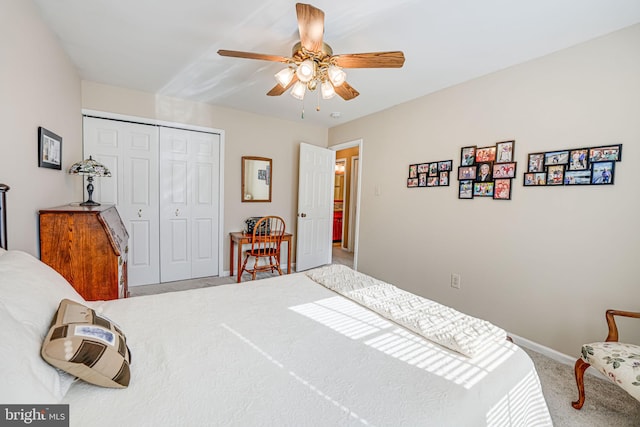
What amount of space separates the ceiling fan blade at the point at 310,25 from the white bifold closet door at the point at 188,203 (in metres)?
2.47

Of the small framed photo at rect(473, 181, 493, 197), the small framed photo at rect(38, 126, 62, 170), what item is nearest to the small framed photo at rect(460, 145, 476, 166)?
the small framed photo at rect(473, 181, 493, 197)

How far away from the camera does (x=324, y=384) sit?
91 centimetres

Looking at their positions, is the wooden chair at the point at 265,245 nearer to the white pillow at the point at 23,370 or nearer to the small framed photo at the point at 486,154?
the small framed photo at the point at 486,154

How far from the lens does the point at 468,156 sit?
8.73ft

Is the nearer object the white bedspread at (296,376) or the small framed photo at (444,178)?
the white bedspread at (296,376)

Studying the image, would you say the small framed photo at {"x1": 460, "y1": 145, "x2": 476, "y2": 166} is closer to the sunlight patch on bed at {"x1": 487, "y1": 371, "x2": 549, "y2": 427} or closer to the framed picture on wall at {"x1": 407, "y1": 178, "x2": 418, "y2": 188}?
the framed picture on wall at {"x1": 407, "y1": 178, "x2": 418, "y2": 188}

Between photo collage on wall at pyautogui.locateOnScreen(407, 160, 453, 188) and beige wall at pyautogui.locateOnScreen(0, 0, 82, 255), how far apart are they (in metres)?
3.28

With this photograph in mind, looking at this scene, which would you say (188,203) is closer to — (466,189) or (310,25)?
(310,25)

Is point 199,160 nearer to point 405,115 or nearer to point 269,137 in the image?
point 269,137

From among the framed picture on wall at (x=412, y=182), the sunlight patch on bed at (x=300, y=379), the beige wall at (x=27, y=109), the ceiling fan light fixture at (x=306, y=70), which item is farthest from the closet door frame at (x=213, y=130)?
the sunlight patch on bed at (x=300, y=379)

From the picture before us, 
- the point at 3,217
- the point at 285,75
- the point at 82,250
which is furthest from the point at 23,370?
the point at 285,75

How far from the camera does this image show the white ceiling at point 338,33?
1708 millimetres

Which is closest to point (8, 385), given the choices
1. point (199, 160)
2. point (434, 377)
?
point (434, 377)

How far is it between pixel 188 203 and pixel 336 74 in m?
2.67
